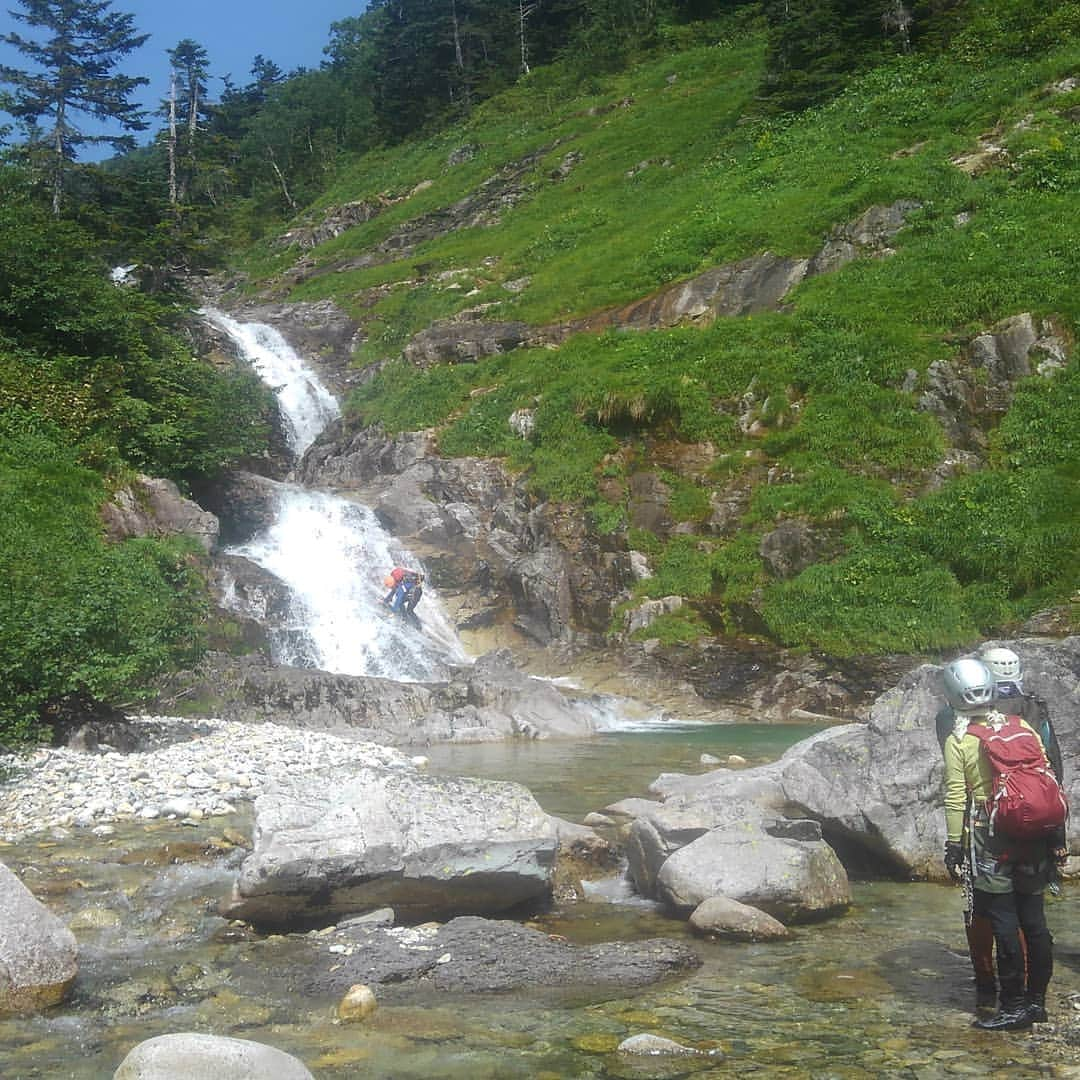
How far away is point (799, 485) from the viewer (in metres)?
22.5

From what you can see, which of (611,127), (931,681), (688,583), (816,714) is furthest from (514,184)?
(931,681)

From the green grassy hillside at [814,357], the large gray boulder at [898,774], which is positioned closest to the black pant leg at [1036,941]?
the large gray boulder at [898,774]

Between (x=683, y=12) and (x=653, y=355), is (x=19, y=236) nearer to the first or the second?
(x=653, y=355)

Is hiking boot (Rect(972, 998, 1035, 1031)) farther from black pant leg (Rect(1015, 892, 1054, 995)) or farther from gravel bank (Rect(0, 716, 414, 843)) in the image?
gravel bank (Rect(0, 716, 414, 843))

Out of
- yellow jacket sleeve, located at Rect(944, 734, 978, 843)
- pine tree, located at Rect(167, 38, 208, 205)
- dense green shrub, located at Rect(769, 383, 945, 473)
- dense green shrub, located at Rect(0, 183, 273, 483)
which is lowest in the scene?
yellow jacket sleeve, located at Rect(944, 734, 978, 843)

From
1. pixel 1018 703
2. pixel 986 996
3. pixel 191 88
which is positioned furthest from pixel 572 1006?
pixel 191 88

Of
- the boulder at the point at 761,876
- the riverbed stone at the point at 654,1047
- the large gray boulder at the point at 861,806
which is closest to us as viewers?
the riverbed stone at the point at 654,1047

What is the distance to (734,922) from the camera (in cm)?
677

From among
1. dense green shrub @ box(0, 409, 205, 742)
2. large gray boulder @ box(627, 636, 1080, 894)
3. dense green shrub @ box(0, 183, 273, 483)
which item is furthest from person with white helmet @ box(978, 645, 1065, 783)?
dense green shrub @ box(0, 183, 273, 483)

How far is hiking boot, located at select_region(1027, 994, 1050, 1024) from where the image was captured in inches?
196

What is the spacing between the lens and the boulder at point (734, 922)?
670 cm

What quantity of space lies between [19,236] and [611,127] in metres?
36.4

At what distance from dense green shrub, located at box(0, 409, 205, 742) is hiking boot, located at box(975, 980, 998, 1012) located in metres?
10.6

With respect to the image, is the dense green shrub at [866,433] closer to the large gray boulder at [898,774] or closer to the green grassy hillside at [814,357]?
the green grassy hillside at [814,357]
